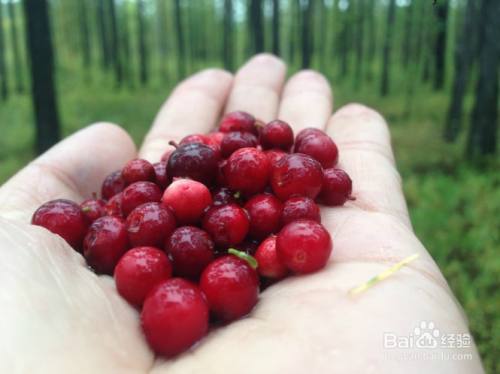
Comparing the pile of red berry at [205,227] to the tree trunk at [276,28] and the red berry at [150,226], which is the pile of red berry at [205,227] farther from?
the tree trunk at [276,28]

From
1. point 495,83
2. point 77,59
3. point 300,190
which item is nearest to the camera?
point 300,190

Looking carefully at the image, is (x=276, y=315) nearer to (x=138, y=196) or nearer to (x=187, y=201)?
(x=187, y=201)

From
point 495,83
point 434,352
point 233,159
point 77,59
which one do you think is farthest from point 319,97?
point 77,59

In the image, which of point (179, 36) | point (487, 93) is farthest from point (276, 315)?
point (179, 36)

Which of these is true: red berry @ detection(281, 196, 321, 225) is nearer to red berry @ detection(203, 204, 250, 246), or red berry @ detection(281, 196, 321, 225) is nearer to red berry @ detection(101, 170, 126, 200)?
red berry @ detection(203, 204, 250, 246)

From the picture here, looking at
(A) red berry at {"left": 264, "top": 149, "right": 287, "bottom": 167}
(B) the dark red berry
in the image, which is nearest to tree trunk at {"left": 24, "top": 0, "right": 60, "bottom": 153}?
(A) red berry at {"left": 264, "top": 149, "right": 287, "bottom": 167}

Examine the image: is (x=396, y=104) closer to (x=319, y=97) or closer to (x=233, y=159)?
(x=319, y=97)

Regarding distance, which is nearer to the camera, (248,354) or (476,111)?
(248,354)
